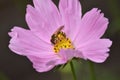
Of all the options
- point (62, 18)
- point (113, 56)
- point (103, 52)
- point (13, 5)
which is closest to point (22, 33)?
point (62, 18)

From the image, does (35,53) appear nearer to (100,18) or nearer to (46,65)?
(46,65)

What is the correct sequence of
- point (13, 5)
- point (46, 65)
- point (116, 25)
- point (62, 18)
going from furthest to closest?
point (13, 5)
point (116, 25)
point (62, 18)
point (46, 65)

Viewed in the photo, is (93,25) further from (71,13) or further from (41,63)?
(41,63)

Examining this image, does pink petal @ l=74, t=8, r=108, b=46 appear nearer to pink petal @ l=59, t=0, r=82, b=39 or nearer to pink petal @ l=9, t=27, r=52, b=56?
pink petal @ l=59, t=0, r=82, b=39

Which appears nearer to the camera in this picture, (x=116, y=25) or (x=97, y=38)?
(x=97, y=38)

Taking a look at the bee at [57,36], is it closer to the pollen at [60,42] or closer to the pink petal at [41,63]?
the pollen at [60,42]

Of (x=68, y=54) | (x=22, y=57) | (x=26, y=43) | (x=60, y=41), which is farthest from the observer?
(x=22, y=57)

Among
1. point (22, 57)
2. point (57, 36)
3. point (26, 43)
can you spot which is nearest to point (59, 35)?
point (57, 36)

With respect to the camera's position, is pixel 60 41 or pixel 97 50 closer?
pixel 97 50
